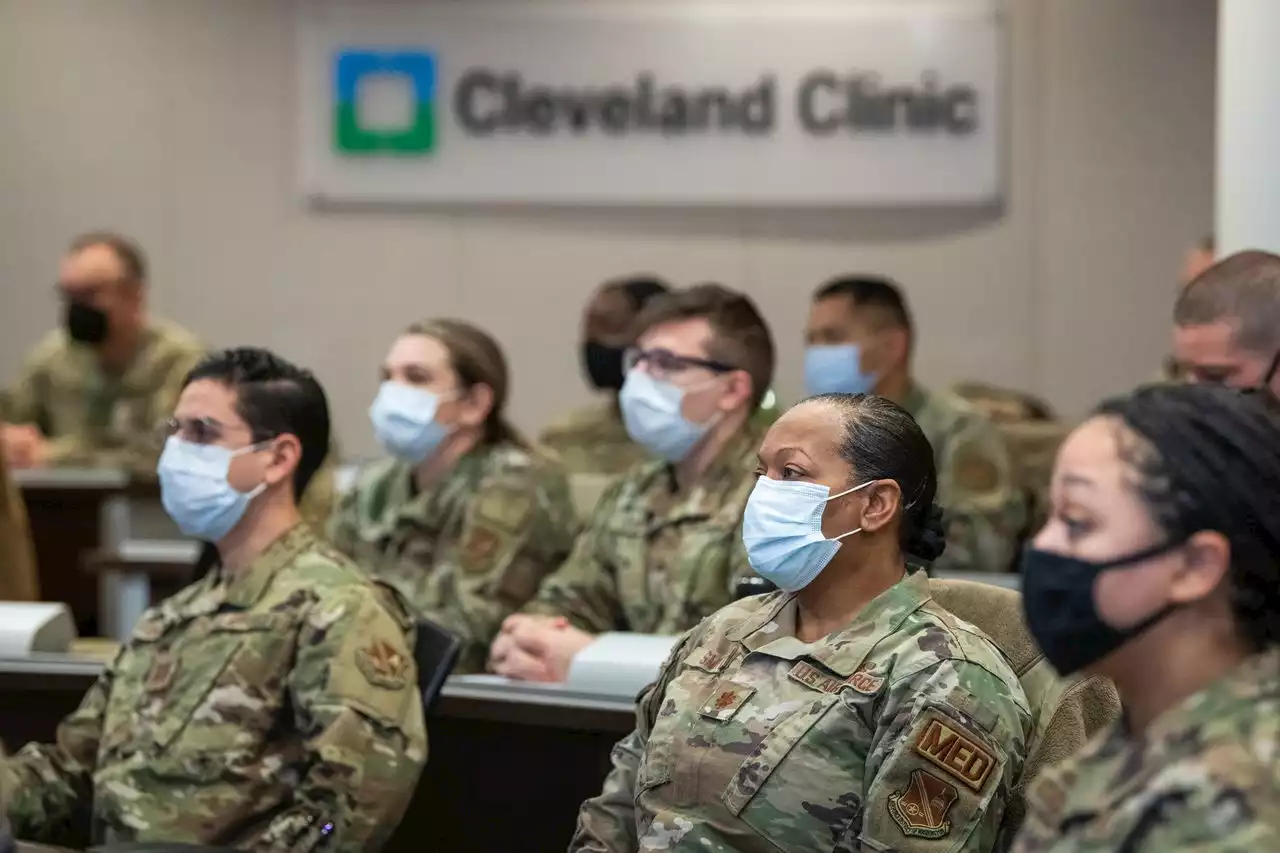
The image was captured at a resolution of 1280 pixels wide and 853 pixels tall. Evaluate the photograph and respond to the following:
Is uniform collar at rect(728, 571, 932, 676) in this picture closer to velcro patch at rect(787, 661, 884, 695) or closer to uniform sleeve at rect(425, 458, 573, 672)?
velcro patch at rect(787, 661, 884, 695)

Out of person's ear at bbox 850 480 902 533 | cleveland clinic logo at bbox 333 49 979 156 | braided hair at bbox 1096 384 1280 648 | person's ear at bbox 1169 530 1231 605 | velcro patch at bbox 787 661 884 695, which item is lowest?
velcro patch at bbox 787 661 884 695

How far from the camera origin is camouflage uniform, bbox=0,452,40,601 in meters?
4.18

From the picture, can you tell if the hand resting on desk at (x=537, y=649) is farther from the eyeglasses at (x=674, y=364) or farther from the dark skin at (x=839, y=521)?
the dark skin at (x=839, y=521)

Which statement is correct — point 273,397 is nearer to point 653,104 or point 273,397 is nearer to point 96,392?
point 96,392

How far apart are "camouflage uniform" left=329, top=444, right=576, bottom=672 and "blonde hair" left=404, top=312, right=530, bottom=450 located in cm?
6

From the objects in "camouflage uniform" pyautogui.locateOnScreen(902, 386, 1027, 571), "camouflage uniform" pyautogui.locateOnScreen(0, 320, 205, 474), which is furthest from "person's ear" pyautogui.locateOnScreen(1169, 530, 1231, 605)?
"camouflage uniform" pyautogui.locateOnScreen(0, 320, 205, 474)

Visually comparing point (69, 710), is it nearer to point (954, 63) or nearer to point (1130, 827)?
point (1130, 827)

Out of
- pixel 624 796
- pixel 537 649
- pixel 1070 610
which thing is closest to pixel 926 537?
pixel 624 796

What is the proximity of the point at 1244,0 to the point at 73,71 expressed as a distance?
498 cm

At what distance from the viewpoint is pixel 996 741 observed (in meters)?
1.96

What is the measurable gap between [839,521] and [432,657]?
858 millimetres

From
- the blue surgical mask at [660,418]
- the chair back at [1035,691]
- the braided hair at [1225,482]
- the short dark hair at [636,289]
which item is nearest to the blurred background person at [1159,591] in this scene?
the braided hair at [1225,482]

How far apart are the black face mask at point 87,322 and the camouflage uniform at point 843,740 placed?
14.3ft

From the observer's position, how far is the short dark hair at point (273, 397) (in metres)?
2.84
